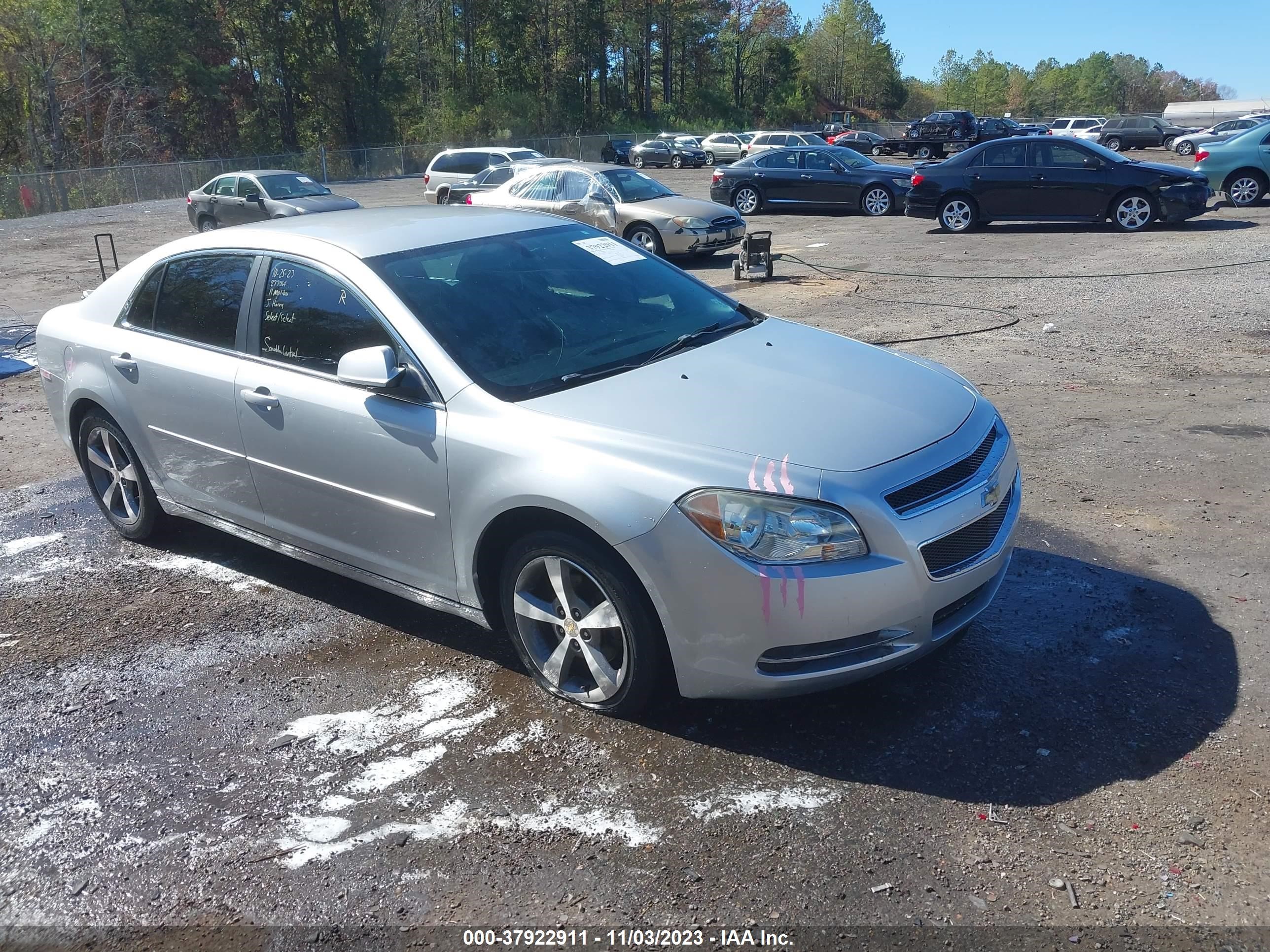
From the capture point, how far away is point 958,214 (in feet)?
60.5

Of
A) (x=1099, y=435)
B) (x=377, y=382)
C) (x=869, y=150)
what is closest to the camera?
(x=377, y=382)

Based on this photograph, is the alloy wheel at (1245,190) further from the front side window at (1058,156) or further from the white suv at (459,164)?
the white suv at (459,164)

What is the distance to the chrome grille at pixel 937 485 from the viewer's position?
11.1ft

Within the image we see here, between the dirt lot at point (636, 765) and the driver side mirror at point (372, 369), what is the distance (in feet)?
3.95

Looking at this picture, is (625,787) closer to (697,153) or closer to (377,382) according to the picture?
(377,382)

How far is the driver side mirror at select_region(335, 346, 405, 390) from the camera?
3.90 m

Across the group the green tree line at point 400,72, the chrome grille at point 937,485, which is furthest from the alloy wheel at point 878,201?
the green tree line at point 400,72

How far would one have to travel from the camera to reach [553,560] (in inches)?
144

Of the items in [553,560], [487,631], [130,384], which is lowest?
[487,631]

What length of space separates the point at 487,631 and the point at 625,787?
140 centimetres

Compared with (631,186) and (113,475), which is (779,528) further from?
(631,186)

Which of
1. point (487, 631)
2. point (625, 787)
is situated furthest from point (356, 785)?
point (487, 631)

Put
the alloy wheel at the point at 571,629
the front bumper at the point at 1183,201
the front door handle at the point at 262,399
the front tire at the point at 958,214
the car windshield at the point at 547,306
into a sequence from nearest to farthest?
the alloy wheel at the point at 571,629 → the car windshield at the point at 547,306 → the front door handle at the point at 262,399 → the front bumper at the point at 1183,201 → the front tire at the point at 958,214

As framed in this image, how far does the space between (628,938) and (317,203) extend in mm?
23323
